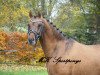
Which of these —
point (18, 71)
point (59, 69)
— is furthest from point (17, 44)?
point (59, 69)

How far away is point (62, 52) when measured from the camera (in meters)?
7.32

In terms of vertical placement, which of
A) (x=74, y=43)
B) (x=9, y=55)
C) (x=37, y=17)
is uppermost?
(x=37, y=17)

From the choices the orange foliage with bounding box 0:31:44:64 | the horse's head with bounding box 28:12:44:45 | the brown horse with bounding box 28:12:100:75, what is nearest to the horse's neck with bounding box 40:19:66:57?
the brown horse with bounding box 28:12:100:75

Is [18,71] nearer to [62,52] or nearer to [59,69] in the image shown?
[62,52]

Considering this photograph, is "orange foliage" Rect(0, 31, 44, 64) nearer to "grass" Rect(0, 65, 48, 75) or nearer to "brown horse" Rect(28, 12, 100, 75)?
"grass" Rect(0, 65, 48, 75)

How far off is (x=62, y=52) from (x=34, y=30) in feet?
2.85

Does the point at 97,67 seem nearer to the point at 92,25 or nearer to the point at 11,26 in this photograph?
the point at 92,25

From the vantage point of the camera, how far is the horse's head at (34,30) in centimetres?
716

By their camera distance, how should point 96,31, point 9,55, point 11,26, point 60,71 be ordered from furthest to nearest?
point 11,26 < point 96,31 < point 9,55 < point 60,71

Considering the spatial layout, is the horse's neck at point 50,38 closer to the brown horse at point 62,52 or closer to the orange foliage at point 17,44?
the brown horse at point 62,52

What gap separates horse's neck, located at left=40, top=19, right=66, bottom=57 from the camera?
24.3ft

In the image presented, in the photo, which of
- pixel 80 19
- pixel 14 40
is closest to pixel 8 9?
pixel 14 40

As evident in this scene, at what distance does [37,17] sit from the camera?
7.45 meters

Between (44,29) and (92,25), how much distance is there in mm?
13070
